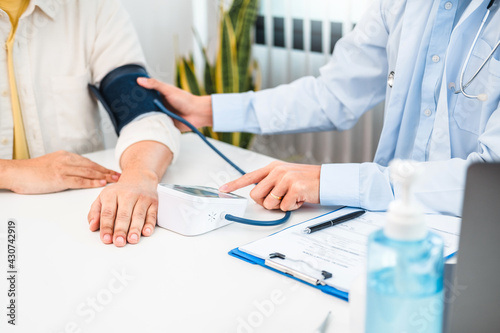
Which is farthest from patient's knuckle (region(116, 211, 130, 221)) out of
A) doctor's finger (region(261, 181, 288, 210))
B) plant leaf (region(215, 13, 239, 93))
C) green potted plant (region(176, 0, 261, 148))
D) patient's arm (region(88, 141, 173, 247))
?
plant leaf (region(215, 13, 239, 93))

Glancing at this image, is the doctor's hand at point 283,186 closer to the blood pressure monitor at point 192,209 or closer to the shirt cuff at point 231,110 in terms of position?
the blood pressure monitor at point 192,209

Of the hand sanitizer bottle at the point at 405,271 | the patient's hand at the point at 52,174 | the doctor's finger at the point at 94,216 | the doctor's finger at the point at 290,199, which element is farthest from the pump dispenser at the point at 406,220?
the patient's hand at the point at 52,174

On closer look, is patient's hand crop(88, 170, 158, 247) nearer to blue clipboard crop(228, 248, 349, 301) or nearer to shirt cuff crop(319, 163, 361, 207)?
blue clipboard crop(228, 248, 349, 301)

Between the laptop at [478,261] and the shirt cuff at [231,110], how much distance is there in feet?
3.26

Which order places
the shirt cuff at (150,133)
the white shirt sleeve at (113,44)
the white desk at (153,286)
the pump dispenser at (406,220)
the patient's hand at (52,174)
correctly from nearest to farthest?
the pump dispenser at (406,220) < the white desk at (153,286) < the patient's hand at (52,174) < the shirt cuff at (150,133) < the white shirt sleeve at (113,44)

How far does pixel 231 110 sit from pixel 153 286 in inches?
30.6

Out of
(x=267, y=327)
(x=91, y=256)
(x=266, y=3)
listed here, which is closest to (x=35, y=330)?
(x=91, y=256)

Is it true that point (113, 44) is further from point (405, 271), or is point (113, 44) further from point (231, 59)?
point (405, 271)

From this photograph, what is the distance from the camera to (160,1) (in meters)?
2.71

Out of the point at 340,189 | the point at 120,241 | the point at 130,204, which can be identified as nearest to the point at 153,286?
the point at 120,241

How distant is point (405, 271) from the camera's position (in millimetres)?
495

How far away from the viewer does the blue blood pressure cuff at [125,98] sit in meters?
1.44

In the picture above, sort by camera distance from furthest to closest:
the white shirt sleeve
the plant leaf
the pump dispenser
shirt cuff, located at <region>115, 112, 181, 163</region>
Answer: the plant leaf → the white shirt sleeve → shirt cuff, located at <region>115, 112, 181, 163</region> → the pump dispenser

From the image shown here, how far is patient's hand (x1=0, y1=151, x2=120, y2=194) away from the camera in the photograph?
1205 mm
